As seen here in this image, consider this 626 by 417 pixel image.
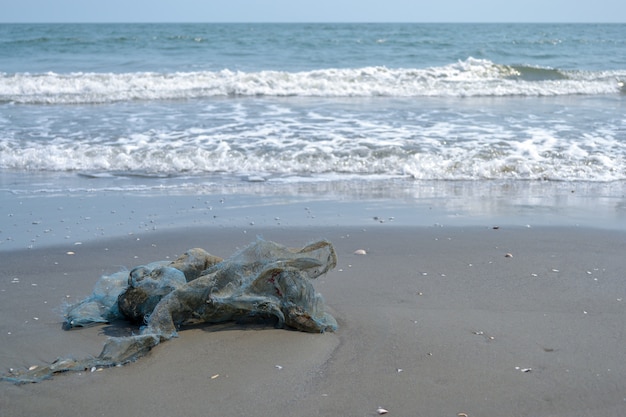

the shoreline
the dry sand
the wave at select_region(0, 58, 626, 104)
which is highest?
the wave at select_region(0, 58, 626, 104)

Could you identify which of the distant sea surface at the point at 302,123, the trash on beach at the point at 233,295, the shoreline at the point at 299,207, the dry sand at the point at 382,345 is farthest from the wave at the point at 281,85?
the trash on beach at the point at 233,295

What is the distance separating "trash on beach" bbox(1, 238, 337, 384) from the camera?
3516mm

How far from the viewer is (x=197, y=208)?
6418 mm

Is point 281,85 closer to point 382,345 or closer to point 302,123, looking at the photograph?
point 302,123

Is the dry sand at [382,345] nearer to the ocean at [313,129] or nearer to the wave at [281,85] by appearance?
the ocean at [313,129]

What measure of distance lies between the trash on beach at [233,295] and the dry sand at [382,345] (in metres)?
0.08

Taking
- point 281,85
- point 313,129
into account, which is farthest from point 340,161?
point 281,85

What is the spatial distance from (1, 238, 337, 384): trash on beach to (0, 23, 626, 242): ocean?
344 centimetres

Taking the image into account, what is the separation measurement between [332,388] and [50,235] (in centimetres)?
344

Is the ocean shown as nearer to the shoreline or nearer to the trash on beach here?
the shoreline

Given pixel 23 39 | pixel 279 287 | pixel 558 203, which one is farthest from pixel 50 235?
pixel 23 39

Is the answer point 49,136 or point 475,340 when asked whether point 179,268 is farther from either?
point 49,136

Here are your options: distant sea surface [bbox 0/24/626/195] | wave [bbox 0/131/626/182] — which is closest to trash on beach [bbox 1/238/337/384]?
distant sea surface [bbox 0/24/626/195]

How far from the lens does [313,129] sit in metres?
10.3
